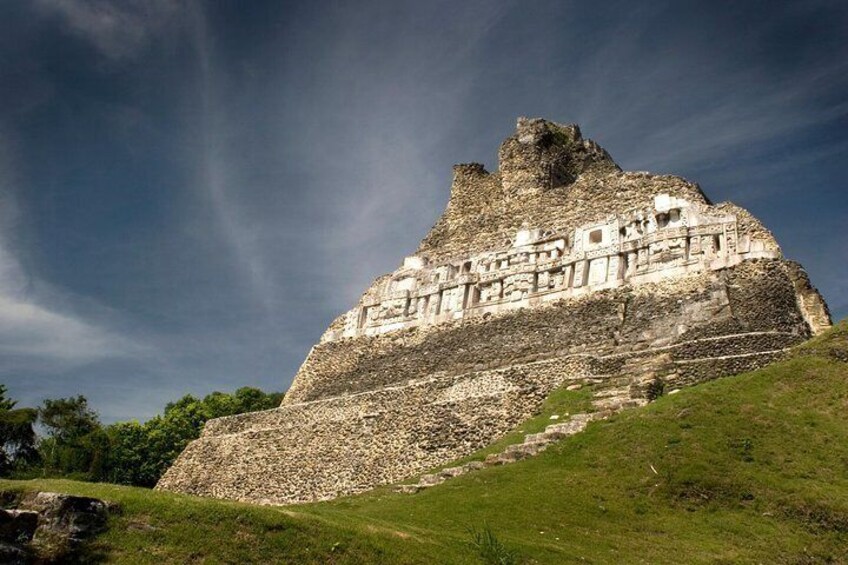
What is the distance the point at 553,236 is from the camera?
3697cm

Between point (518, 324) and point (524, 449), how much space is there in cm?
1180

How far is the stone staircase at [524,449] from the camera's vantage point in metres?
22.9

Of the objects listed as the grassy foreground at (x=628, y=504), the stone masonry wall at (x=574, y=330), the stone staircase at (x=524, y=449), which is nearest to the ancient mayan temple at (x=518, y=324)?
the stone masonry wall at (x=574, y=330)

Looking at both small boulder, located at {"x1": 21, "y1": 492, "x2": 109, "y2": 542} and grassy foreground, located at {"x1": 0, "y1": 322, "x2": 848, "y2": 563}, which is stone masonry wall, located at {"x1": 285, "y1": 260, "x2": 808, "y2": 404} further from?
small boulder, located at {"x1": 21, "y1": 492, "x2": 109, "y2": 542}

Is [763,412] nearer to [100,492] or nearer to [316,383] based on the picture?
[100,492]

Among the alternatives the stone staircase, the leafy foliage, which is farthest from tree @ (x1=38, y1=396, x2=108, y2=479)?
the stone staircase

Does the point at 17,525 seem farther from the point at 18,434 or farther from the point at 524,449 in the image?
the point at 18,434

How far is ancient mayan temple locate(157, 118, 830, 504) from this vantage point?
27.5 metres

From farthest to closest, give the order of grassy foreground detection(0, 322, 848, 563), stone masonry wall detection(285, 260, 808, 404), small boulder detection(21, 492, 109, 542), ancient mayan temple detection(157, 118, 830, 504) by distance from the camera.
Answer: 1. ancient mayan temple detection(157, 118, 830, 504)
2. stone masonry wall detection(285, 260, 808, 404)
3. grassy foreground detection(0, 322, 848, 563)
4. small boulder detection(21, 492, 109, 542)

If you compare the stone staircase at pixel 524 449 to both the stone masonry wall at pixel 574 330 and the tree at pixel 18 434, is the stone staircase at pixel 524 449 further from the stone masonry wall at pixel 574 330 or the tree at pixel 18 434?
the tree at pixel 18 434

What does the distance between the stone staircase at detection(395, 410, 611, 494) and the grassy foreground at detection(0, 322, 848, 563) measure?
569 mm

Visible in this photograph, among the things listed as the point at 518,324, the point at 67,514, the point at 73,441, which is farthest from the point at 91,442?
the point at 67,514

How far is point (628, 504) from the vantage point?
61.5ft

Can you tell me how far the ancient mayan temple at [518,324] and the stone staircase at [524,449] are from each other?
1346 millimetres
